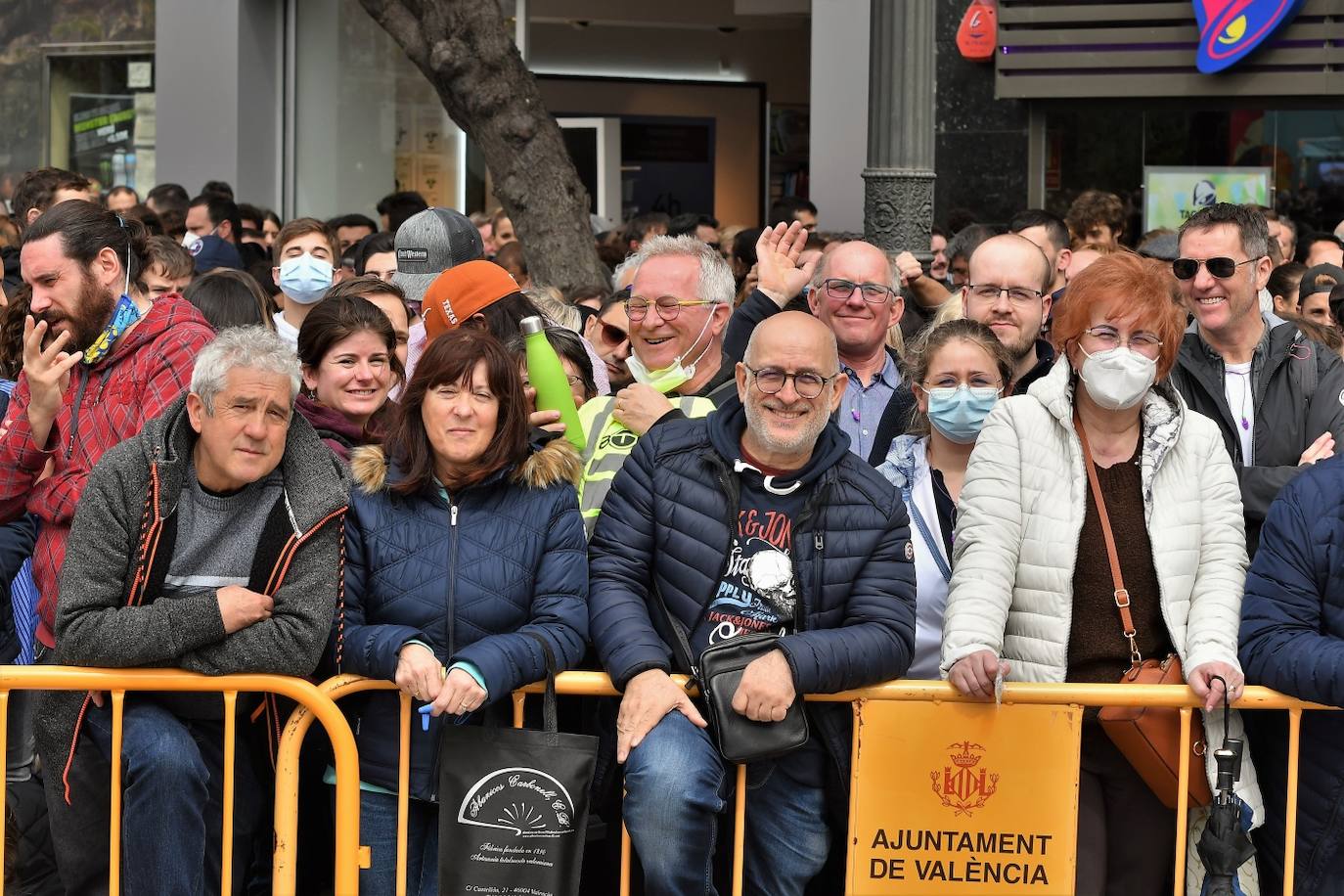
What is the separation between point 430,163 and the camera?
1540cm

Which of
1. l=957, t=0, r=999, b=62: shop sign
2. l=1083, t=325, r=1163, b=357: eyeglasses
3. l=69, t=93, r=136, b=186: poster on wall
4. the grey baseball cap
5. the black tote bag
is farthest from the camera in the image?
l=69, t=93, r=136, b=186: poster on wall

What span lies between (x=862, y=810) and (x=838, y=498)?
2.61 feet

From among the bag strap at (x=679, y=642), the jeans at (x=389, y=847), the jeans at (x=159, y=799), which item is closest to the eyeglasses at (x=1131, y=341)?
the bag strap at (x=679, y=642)

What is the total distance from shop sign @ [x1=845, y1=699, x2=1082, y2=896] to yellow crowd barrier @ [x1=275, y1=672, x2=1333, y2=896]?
0.15ft

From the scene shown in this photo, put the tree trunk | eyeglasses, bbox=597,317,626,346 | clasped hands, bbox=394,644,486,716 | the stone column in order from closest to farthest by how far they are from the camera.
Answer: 1. clasped hands, bbox=394,644,486,716
2. eyeglasses, bbox=597,317,626,346
3. the stone column
4. the tree trunk

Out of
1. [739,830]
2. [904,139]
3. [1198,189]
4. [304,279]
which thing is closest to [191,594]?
[739,830]

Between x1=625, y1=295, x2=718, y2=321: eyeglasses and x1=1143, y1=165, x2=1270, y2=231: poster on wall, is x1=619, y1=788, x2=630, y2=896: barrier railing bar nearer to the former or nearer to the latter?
x1=625, y1=295, x2=718, y2=321: eyeglasses

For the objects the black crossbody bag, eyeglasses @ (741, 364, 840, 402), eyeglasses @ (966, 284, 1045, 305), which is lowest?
the black crossbody bag

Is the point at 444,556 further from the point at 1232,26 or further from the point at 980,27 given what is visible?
the point at 1232,26

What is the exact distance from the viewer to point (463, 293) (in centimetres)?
491

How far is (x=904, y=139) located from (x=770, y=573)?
4.50 meters

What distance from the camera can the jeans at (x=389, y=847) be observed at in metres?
4.00

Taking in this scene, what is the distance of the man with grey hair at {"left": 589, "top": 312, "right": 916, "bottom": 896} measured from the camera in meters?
3.94

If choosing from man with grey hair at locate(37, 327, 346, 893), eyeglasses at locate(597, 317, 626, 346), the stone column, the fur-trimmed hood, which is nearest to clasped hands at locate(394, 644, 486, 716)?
man with grey hair at locate(37, 327, 346, 893)
